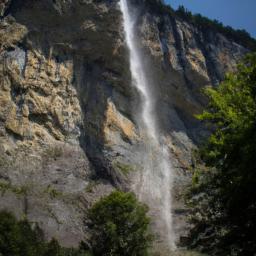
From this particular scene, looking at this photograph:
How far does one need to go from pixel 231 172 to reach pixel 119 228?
2117cm

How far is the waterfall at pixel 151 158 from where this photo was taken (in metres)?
40.5

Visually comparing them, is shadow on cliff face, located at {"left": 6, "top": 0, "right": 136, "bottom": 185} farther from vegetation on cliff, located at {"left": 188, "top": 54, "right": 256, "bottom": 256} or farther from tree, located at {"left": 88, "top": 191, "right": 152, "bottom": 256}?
vegetation on cliff, located at {"left": 188, "top": 54, "right": 256, "bottom": 256}

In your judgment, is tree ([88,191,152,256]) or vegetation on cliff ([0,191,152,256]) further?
tree ([88,191,152,256])

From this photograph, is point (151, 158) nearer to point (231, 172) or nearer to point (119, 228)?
point (119, 228)

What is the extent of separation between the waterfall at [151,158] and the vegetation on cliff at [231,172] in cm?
2382

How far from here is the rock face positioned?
37.5 meters

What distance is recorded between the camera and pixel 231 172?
1074cm

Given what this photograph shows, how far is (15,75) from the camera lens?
43.4 m

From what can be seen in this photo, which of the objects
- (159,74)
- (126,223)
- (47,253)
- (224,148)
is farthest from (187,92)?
(224,148)

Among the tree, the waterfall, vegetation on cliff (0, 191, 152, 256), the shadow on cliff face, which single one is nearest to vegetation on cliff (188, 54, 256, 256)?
vegetation on cliff (0, 191, 152, 256)

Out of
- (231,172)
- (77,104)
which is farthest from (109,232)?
(231,172)

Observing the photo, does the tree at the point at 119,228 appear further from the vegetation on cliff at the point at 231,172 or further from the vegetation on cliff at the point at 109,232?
the vegetation on cliff at the point at 231,172

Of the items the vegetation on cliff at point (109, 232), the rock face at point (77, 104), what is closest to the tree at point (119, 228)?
the vegetation on cliff at point (109, 232)

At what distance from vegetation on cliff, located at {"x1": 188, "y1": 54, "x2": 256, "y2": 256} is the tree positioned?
60.4 ft
